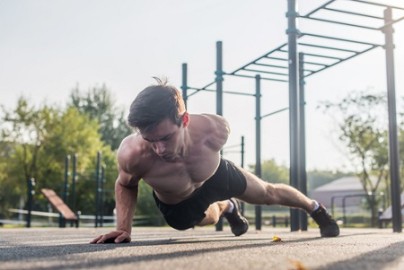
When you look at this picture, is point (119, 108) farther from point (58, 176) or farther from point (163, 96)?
point (163, 96)

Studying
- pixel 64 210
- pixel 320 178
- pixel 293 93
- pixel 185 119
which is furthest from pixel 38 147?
pixel 320 178

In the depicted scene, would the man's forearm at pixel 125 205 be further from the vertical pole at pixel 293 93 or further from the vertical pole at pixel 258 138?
the vertical pole at pixel 258 138

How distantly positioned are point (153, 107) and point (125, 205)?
59cm

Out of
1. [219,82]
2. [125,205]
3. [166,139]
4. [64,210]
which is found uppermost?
[219,82]

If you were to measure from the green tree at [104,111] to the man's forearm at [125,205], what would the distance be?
26630 mm

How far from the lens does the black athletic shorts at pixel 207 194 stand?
105 inches

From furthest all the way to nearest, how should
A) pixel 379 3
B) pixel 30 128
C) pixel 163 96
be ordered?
pixel 30 128
pixel 379 3
pixel 163 96

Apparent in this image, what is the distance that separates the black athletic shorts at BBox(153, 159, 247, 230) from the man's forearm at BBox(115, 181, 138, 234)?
313 mm

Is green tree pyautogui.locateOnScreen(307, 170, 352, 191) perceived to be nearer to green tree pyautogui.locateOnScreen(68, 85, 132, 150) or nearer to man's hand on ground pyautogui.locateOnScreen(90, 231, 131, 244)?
green tree pyautogui.locateOnScreen(68, 85, 132, 150)

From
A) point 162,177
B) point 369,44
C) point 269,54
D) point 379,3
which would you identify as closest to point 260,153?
point 269,54

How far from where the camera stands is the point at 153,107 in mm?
2043

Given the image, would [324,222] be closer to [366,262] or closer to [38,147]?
[366,262]

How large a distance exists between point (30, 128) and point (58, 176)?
1.88 m

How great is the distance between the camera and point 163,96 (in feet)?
6.90
